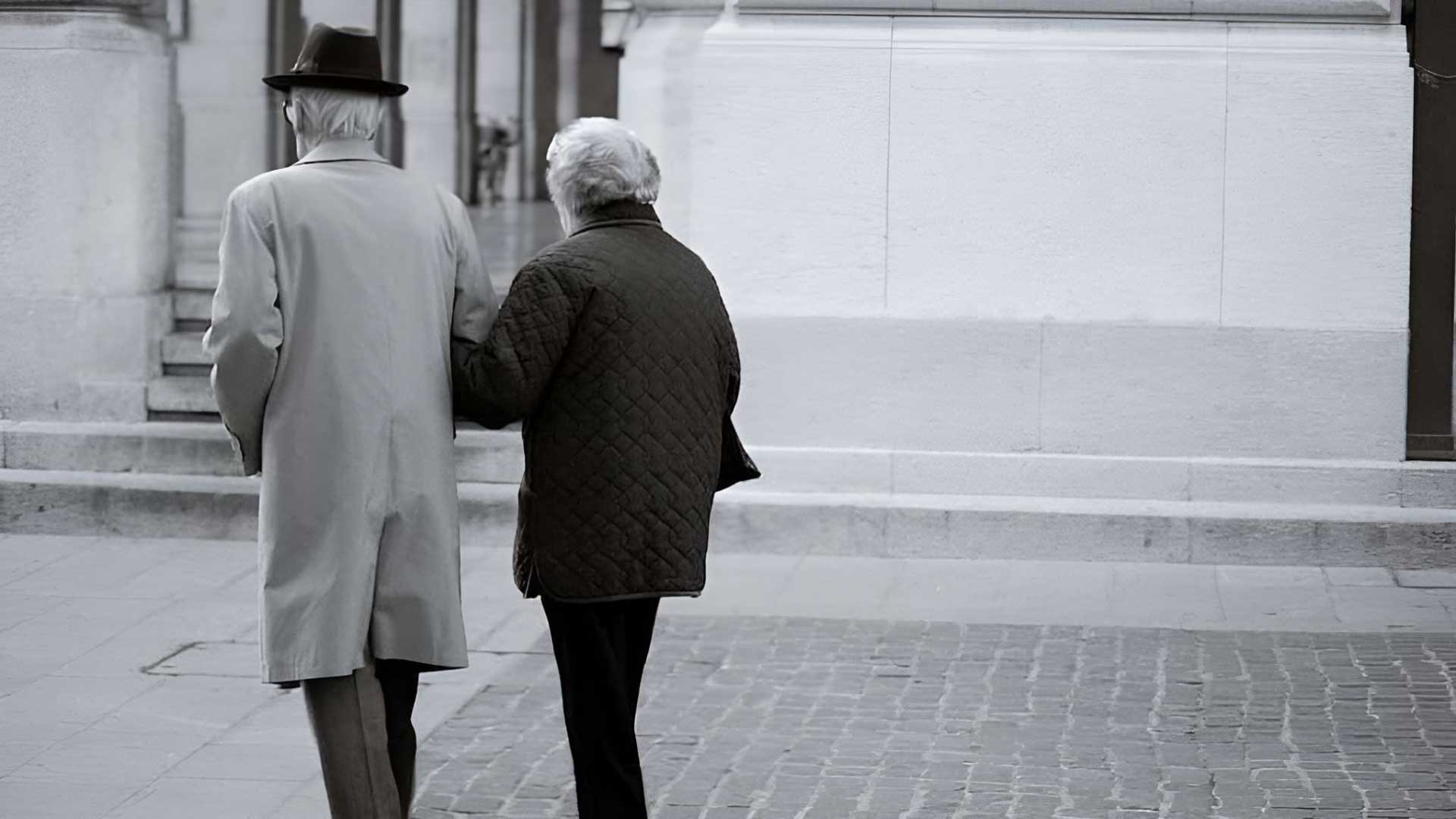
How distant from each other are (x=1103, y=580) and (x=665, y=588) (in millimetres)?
4378

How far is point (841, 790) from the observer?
5.68 meters

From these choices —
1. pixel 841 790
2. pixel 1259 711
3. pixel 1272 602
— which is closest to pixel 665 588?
pixel 841 790

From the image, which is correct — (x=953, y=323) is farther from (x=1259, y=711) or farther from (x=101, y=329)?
(x=101, y=329)

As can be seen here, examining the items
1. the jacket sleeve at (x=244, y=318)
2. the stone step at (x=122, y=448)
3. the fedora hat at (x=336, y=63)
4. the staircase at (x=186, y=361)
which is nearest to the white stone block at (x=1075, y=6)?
the stone step at (x=122, y=448)

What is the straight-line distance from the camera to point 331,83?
14.6 feet

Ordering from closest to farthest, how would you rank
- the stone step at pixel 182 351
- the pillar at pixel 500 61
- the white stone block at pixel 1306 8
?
the white stone block at pixel 1306 8 < the stone step at pixel 182 351 < the pillar at pixel 500 61

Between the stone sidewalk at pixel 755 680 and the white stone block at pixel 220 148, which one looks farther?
the white stone block at pixel 220 148

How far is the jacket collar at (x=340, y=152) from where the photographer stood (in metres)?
4.48

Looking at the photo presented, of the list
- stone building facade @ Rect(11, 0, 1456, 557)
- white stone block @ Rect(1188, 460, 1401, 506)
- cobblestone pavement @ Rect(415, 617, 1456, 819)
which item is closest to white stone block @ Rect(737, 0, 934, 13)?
stone building facade @ Rect(11, 0, 1456, 557)

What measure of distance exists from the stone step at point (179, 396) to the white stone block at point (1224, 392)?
3.83m

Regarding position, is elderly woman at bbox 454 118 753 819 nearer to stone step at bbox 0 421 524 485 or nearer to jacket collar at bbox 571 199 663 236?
jacket collar at bbox 571 199 663 236

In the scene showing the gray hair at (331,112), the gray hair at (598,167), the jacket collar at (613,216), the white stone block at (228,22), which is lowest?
the jacket collar at (613,216)

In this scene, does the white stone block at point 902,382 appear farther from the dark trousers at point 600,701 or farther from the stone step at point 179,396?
the dark trousers at point 600,701

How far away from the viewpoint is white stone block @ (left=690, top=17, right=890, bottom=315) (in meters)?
9.34
